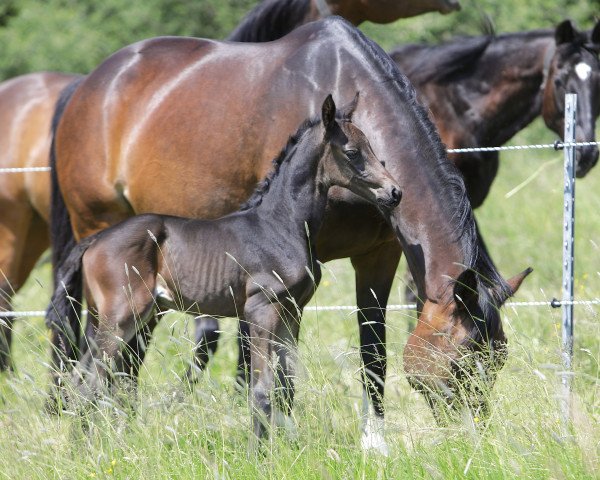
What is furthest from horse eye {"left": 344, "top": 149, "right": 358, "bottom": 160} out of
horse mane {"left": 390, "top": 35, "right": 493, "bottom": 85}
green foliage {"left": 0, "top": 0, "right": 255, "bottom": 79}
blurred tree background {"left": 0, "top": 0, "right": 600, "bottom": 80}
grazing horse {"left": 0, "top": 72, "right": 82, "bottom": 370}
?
green foliage {"left": 0, "top": 0, "right": 255, "bottom": 79}

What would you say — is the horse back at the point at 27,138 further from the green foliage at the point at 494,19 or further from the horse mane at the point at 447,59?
the green foliage at the point at 494,19

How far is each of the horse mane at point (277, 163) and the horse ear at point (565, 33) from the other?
2.56 m

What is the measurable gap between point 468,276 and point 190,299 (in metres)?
1.12

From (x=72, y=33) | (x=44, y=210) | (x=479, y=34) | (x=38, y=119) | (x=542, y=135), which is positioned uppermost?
(x=479, y=34)

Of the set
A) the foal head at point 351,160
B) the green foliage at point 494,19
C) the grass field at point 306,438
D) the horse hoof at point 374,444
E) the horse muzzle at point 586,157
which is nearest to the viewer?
the grass field at point 306,438

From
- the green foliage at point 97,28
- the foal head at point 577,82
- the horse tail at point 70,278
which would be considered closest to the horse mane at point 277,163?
the horse tail at point 70,278

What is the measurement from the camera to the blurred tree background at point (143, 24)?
11.8 m

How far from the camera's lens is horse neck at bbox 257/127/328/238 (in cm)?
408

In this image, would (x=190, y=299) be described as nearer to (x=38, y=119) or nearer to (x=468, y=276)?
(x=468, y=276)

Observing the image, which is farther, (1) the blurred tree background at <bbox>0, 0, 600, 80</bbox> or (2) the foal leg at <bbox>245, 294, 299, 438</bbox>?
(1) the blurred tree background at <bbox>0, 0, 600, 80</bbox>

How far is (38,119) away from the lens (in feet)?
22.1

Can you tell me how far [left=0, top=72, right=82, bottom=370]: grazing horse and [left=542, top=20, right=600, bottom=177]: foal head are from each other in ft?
10.1

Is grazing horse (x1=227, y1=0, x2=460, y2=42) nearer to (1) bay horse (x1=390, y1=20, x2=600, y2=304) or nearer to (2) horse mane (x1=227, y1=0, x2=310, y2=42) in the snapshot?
(2) horse mane (x1=227, y1=0, x2=310, y2=42)

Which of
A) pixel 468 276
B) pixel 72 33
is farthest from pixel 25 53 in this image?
pixel 468 276
